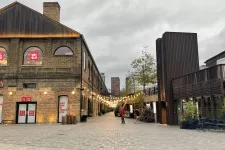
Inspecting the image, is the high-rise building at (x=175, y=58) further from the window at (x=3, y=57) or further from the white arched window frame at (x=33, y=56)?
the window at (x=3, y=57)

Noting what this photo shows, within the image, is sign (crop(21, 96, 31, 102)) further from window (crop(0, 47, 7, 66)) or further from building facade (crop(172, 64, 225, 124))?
building facade (crop(172, 64, 225, 124))

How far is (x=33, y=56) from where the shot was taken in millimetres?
25000

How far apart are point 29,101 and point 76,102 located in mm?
4820

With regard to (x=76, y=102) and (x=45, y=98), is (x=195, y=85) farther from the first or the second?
(x=45, y=98)

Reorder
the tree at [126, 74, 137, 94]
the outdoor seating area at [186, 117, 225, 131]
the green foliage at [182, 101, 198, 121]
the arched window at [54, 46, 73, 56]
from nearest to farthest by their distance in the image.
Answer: the outdoor seating area at [186, 117, 225, 131] → the green foliage at [182, 101, 198, 121] → the arched window at [54, 46, 73, 56] → the tree at [126, 74, 137, 94]

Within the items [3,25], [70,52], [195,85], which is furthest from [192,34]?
[3,25]

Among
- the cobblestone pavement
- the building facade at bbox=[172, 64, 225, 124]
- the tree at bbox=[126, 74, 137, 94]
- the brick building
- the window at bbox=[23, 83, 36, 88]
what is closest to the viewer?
the cobblestone pavement

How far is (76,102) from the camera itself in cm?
2397

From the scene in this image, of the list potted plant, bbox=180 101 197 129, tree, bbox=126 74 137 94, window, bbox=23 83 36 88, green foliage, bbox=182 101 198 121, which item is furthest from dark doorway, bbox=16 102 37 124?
tree, bbox=126 74 137 94

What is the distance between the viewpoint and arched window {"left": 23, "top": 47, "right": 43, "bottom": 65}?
81.7 feet

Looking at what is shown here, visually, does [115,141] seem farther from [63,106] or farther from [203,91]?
[63,106]

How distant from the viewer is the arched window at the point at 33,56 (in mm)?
24891

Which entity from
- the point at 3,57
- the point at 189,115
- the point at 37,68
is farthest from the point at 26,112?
the point at 189,115

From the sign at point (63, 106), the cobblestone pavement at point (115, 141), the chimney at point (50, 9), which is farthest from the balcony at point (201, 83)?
the chimney at point (50, 9)
